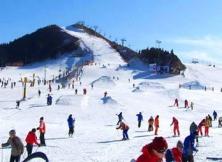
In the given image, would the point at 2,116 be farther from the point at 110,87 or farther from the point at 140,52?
the point at 140,52

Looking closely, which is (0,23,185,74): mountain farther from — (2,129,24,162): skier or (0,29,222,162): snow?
(2,129,24,162): skier

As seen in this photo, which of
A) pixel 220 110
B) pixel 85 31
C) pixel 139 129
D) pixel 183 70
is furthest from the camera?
pixel 85 31

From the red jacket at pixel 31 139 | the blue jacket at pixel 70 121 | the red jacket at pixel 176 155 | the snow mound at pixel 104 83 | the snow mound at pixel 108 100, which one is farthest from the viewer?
the snow mound at pixel 104 83

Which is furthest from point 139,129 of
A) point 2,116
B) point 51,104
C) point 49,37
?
point 49,37

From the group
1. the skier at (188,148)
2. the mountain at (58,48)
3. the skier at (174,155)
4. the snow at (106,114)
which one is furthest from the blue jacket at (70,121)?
the mountain at (58,48)

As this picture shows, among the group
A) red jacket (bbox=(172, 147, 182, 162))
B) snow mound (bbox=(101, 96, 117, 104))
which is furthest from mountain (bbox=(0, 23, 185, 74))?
red jacket (bbox=(172, 147, 182, 162))

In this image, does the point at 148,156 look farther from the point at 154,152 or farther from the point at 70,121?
the point at 70,121

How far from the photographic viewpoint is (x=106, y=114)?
159ft

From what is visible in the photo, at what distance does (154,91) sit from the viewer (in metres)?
69.9

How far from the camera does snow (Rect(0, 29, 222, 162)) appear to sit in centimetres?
2495

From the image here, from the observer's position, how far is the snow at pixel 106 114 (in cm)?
2495

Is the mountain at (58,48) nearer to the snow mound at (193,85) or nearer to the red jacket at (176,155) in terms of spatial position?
the snow mound at (193,85)

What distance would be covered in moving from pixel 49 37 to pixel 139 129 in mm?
122334

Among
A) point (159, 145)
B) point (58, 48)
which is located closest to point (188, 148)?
point (159, 145)
